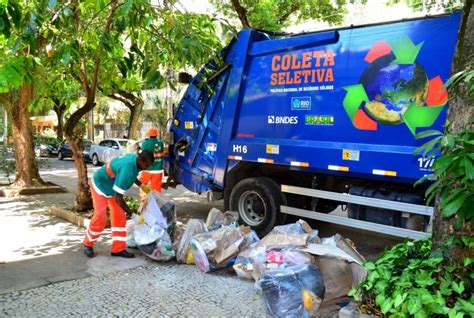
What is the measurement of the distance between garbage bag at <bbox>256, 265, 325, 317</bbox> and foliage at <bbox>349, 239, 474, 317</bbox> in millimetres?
464

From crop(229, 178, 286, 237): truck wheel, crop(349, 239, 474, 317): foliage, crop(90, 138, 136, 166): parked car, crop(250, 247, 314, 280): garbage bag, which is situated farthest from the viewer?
crop(90, 138, 136, 166): parked car

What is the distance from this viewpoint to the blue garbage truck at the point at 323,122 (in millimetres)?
4574

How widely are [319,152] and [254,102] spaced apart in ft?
4.17

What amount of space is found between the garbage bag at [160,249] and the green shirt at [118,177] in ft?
2.19

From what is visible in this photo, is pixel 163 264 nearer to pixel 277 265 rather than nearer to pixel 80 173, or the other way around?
pixel 277 265

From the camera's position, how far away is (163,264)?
4.89 metres

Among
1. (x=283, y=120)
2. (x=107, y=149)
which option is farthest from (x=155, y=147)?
(x=107, y=149)

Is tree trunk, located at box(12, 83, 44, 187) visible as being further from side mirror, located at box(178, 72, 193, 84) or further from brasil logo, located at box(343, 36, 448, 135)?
brasil logo, located at box(343, 36, 448, 135)

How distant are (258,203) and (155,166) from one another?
2.09m

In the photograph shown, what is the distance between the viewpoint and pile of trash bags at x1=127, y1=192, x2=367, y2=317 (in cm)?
350

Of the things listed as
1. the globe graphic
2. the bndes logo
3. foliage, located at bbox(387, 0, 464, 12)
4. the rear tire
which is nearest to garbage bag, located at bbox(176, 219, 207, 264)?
the bndes logo

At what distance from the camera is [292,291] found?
11.3 ft

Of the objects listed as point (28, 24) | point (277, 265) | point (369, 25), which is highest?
point (369, 25)

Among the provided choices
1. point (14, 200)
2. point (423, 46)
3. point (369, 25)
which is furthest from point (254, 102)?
point (14, 200)
